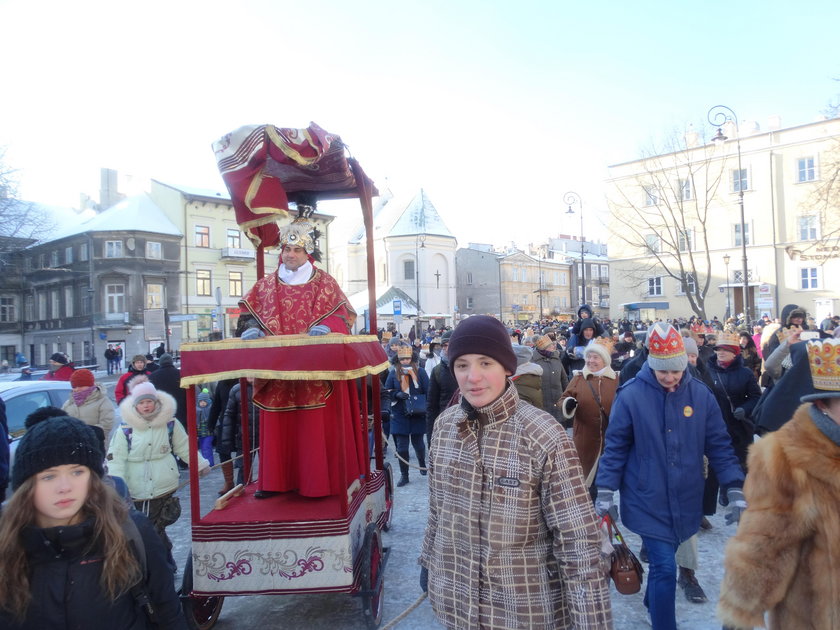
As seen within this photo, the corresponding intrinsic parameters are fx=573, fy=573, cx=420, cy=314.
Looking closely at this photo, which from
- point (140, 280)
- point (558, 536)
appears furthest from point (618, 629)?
point (140, 280)

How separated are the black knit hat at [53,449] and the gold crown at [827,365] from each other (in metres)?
3.01

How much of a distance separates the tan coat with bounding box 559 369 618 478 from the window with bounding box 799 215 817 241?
3597 cm

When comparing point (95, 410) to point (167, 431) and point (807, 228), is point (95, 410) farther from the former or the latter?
point (807, 228)

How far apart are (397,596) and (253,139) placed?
3776 mm

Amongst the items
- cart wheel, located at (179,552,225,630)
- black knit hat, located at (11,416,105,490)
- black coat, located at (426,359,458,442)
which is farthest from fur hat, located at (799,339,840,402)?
black coat, located at (426,359,458,442)

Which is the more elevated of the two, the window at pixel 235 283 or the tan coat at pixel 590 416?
the window at pixel 235 283

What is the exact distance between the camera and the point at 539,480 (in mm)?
2180

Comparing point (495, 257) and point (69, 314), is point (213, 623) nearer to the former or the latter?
point (69, 314)

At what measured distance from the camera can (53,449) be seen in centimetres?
227

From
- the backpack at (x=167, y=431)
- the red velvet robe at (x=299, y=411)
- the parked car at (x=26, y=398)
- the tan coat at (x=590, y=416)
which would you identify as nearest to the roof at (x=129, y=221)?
the parked car at (x=26, y=398)

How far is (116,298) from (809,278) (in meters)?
43.4

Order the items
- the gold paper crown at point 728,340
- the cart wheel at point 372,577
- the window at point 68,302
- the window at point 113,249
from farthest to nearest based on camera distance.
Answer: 1. the window at point 68,302
2. the window at point 113,249
3. the gold paper crown at point 728,340
4. the cart wheel at point 372,577

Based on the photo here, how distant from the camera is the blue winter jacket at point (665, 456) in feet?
11.8

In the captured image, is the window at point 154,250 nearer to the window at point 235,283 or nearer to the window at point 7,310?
the window at point 235,283
